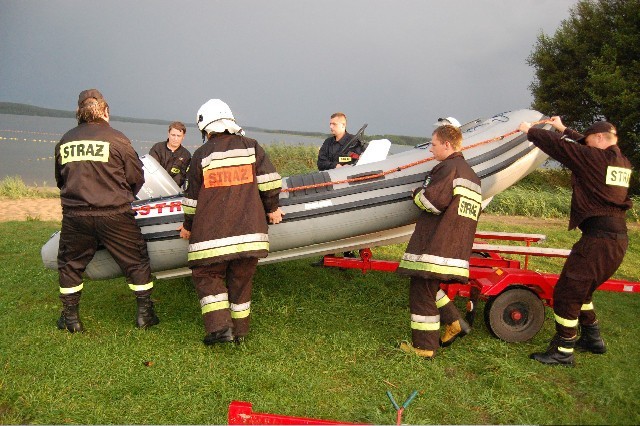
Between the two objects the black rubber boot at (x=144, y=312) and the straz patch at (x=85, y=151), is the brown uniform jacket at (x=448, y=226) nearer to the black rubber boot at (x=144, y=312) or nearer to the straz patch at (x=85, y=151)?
the black rubber boot at (x=144, y=312)

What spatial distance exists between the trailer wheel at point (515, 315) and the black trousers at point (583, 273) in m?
0.25

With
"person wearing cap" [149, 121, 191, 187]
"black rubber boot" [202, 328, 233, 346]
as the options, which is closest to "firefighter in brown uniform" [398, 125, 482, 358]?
"black rubber boot" [202, 328, 233, 346]

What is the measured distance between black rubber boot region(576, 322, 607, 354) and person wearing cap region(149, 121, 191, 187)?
380 cm

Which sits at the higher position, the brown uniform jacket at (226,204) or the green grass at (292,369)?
the brown uniform jacket at (226,204)

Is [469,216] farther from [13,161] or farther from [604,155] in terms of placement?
[13,161]

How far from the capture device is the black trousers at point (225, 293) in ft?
10.3

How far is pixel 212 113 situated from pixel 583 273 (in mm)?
2463

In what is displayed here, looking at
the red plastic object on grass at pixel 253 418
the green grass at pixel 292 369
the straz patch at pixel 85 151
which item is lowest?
the green grass at pixel 292 369

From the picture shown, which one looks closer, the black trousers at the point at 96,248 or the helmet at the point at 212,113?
the helmet at the point at 212,113

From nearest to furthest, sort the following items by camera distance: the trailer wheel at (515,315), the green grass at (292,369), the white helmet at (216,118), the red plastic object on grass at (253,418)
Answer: the red plastic object on grass at (253,418)
the green grass at (292,369)
the white helmet at (216,118)
the trailer wheel at (515,315)

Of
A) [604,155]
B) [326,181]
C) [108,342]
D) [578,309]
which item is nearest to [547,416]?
[578,309]

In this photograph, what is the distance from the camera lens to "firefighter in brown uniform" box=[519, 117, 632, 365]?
2.92 m

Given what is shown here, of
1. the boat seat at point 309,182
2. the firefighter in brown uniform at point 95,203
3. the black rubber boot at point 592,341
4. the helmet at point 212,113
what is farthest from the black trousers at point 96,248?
the black rubber boot at point 592,341

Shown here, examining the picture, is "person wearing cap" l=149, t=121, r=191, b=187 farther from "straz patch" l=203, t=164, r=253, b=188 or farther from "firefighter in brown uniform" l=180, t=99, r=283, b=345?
"straz patch" l=203, t=164, r=253, b=188
